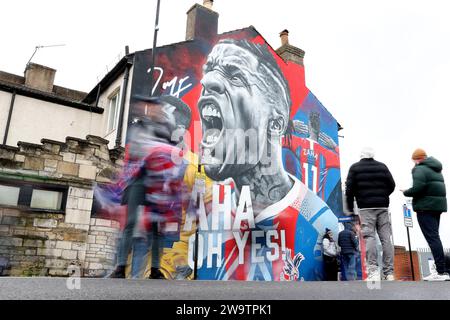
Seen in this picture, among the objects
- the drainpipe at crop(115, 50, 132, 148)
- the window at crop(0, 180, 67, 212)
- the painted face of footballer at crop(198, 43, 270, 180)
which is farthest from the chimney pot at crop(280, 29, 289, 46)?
the window at crop(0, 180, 67, 212)

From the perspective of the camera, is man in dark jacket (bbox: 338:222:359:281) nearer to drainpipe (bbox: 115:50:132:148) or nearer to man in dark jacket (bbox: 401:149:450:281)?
man in dark jacket (bbox: 401:149:450:281)

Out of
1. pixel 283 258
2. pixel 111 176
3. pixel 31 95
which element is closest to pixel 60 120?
pixel 31 95

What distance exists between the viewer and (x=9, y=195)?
10258 millimetres

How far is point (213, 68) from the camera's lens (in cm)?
1452

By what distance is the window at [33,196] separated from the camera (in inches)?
403

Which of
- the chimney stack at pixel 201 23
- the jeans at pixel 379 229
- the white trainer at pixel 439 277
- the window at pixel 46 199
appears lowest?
the white trainer at pixel 439 277

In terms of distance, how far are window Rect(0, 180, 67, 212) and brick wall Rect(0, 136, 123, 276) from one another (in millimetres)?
119

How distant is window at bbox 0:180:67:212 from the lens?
10234 millimetres

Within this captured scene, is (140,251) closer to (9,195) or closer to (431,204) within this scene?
(431,204)

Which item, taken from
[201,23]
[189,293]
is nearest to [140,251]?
[189,293]

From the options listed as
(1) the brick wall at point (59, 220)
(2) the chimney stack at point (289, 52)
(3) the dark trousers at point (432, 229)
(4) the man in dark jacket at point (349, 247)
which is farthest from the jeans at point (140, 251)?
(2) the chimney stack at point (289, 52)

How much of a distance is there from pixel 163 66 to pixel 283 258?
8.11m

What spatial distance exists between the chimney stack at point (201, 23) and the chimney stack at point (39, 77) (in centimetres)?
720

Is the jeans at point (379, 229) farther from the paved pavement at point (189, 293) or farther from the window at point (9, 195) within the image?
the window at point (9, 195)
